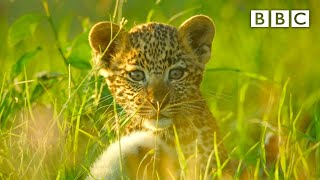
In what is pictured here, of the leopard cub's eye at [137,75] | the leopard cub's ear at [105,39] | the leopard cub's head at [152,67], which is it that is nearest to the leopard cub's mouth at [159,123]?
the leopard cub's head at [152,67]

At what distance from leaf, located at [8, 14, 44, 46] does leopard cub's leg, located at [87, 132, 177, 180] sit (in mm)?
1072

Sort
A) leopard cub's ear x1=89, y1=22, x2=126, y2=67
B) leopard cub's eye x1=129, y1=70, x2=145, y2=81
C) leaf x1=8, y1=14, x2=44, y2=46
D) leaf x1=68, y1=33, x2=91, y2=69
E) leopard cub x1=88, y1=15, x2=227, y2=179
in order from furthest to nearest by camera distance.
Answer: leaf x1=68, y1=33, x2=91, y2=69 < leaf x1=8, y1=14, x2=44, y2=46 < leopard cub's ear x1=89, y1=22, x2=126, y2=67 < leopard cub's eye x1=129, y1=70, x2=145, y2=81 < leopard cub x1=88, y1=15, x2=227, y2=179

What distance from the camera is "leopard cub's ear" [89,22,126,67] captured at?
4867mm

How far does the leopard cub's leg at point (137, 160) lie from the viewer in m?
4.43

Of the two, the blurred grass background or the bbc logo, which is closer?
the blurred grass background

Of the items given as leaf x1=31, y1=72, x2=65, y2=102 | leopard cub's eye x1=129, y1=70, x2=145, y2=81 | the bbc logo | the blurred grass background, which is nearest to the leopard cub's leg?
the blurred grass background

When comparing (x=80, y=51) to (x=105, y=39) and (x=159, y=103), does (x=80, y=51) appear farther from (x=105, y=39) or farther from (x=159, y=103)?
(x=159, y=103)

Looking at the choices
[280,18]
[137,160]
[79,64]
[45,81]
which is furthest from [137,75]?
[280,18]

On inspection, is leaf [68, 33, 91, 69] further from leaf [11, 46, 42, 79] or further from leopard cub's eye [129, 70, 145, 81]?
leopard cub's eye [129, 70, 145, 81]

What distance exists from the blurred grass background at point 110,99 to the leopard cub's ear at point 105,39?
0.18 meters

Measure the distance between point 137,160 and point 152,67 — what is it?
0.39m

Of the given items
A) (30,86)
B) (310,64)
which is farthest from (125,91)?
(310,64)

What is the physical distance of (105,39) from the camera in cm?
491

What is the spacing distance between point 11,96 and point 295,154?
1418 millimetres
